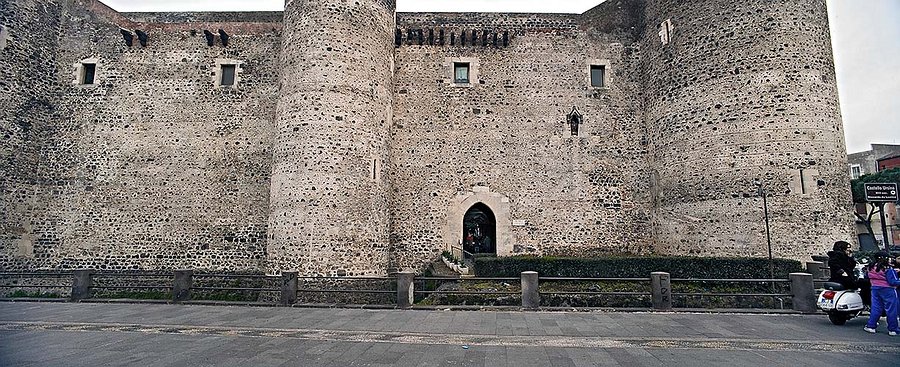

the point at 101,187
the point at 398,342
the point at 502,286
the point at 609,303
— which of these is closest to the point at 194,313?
the point at 398,342

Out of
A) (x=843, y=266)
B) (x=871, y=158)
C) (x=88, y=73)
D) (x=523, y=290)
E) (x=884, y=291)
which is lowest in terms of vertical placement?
(x=523, y=290)

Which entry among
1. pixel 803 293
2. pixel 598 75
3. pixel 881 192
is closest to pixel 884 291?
pixel 803 293

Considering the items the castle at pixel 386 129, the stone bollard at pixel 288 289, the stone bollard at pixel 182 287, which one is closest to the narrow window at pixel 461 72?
the castle at pixel 386 129

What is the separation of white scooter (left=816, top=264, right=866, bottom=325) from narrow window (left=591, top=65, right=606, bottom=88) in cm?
1200

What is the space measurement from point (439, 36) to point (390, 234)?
847 centimetres

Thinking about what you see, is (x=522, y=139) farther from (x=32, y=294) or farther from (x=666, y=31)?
(x=32, y=294)

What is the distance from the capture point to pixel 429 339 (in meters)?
7.70

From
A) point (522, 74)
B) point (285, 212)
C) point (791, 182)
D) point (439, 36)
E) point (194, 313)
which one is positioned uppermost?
point (439, 36)

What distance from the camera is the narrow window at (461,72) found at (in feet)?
62.5

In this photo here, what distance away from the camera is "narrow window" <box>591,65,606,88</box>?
62.4 ft

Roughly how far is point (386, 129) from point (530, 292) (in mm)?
8989

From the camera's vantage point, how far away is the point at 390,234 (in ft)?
58.5

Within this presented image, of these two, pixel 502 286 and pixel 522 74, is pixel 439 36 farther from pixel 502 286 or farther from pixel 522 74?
pixel 502 286

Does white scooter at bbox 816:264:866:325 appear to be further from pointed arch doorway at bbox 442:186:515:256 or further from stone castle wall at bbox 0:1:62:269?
stone castle wall at bbox 0:1:62:269
